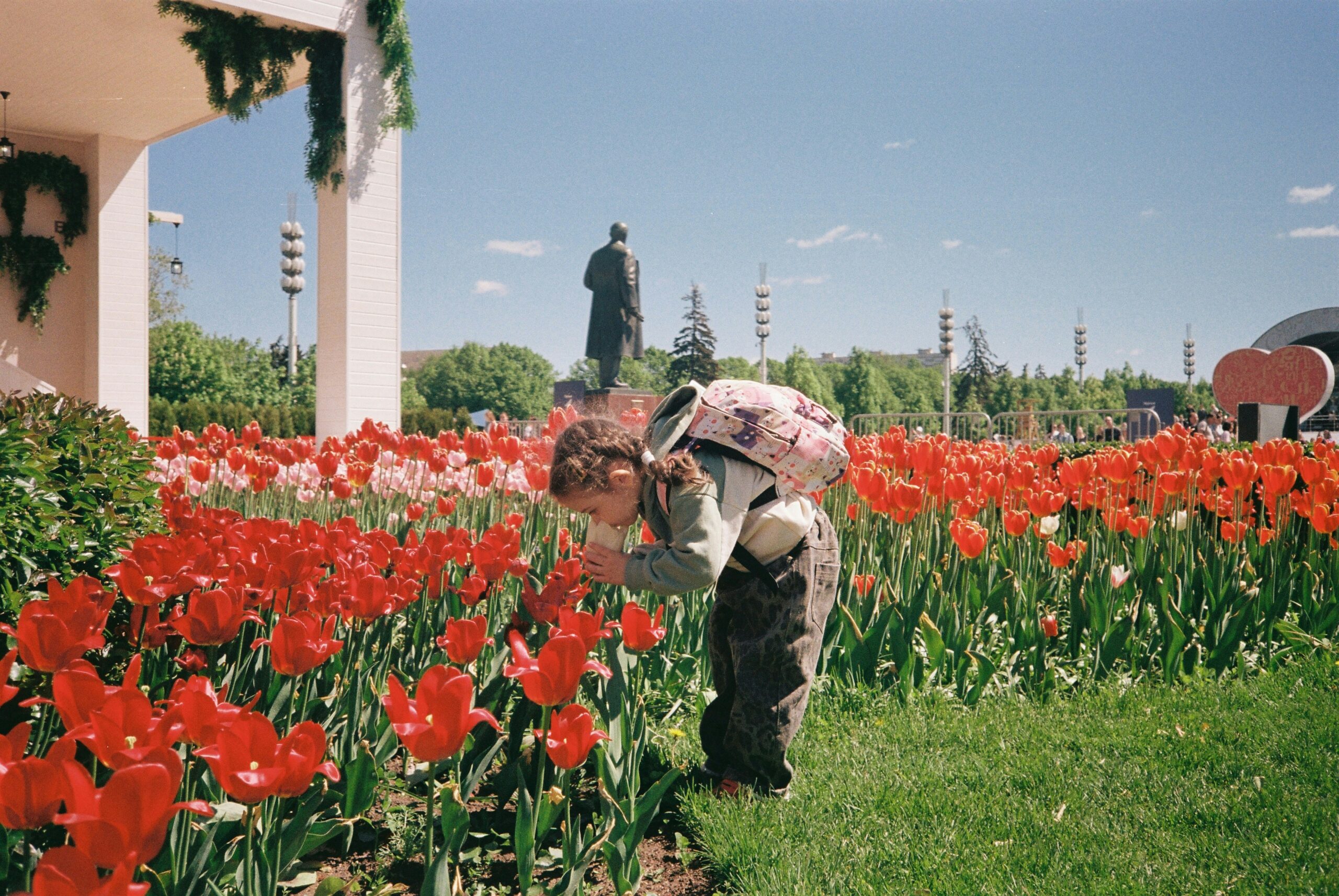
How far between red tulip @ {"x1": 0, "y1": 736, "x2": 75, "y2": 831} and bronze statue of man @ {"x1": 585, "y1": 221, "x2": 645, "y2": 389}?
1233 cm

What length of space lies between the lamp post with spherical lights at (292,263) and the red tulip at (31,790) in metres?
31.0

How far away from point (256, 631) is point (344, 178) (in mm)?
9173

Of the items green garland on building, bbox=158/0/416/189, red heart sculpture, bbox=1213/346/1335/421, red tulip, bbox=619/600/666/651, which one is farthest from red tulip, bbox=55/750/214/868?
red heart sculpture, bbox=1213/346/1335/421

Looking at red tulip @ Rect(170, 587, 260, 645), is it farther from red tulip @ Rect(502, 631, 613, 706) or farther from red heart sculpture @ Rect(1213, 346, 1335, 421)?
red heart sculpture @ Rect(1213, 346, 1335, 421)

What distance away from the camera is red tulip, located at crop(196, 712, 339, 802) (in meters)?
1.15

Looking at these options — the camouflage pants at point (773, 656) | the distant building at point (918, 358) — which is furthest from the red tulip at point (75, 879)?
the distant building at point (918, 358)

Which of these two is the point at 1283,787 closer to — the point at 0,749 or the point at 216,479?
the point at 0,749

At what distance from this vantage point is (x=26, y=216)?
15.7m

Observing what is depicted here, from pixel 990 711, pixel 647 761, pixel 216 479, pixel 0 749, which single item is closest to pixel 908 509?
pixel 990 711

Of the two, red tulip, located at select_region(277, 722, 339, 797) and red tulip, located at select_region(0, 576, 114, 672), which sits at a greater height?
red tulip, located at select_region(0, 576, 114, 672)

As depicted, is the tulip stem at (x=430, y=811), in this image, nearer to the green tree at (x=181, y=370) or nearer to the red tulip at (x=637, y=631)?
the red tulip at (x=637, y=631)

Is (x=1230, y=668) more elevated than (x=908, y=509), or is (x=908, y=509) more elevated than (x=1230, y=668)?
(x=908, y=509)

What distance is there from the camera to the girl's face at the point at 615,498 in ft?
7.11

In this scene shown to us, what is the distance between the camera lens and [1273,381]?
43.5 feet
